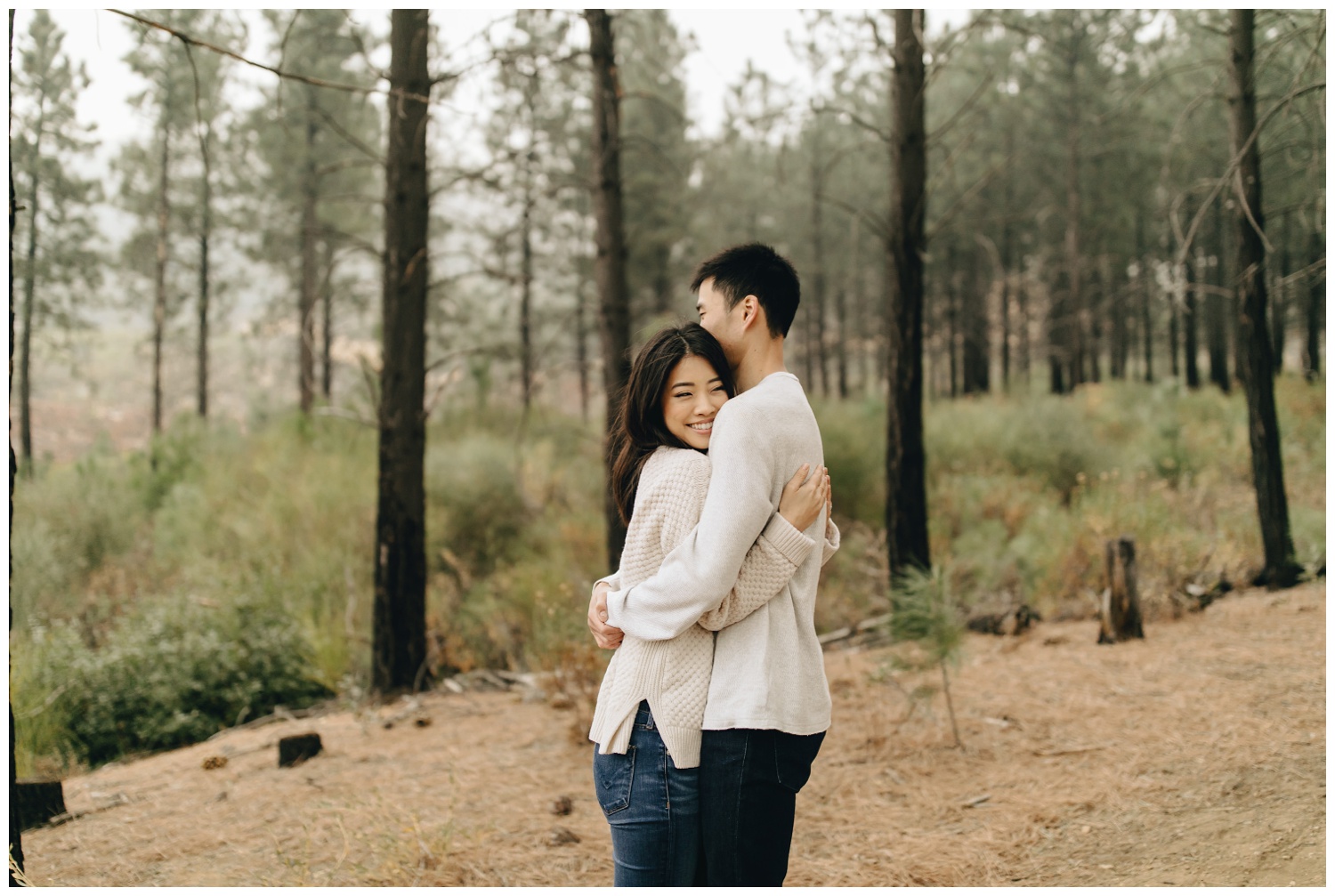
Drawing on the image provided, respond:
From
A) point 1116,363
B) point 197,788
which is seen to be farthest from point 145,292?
point 1116,363

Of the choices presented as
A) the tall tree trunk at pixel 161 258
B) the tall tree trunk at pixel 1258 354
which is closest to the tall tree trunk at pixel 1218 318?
the tall tree trunk at pixel 1258 354

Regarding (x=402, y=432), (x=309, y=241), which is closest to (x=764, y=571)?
(x=402, y=432)

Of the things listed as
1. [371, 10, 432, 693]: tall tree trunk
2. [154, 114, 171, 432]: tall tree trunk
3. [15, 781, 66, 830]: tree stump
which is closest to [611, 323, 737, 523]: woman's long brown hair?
[15, 781, 66, 830]: tree stump

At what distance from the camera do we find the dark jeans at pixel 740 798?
184cm

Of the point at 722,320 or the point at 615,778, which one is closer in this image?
the point at 615,778

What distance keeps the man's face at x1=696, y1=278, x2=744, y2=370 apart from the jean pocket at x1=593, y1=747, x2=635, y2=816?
941 millimetres

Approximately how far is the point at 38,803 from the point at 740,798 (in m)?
4.22

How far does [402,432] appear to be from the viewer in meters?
6.38

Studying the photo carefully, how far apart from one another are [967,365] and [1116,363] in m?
6.96

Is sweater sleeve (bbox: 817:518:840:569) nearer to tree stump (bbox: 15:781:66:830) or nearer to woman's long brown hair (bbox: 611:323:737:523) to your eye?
woman's long brown hair (bbox: 611:323:737:523)

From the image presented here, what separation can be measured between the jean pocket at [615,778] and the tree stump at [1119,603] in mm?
5161

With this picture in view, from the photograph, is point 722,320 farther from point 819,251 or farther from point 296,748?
point 819,251

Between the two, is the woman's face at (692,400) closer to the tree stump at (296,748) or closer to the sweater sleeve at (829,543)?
the sweater sleeve at (829,543)

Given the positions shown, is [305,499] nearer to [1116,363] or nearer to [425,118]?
[425,118]
